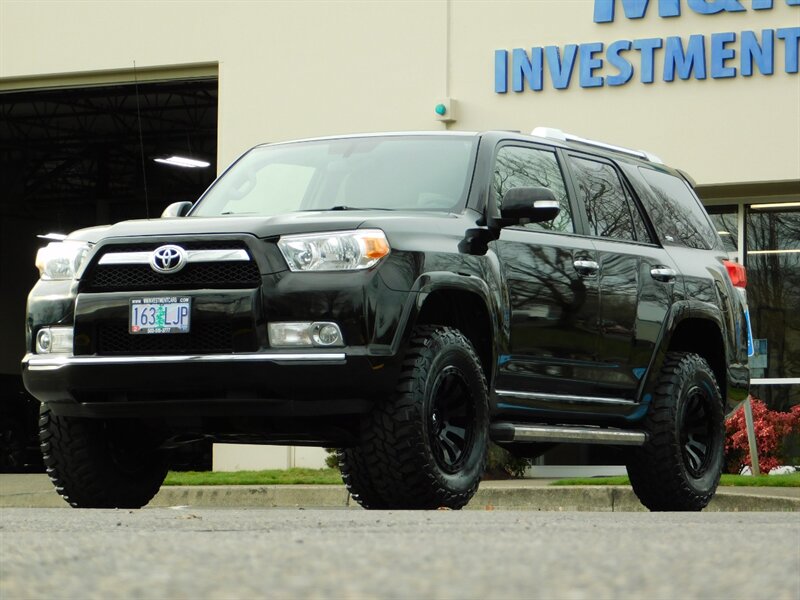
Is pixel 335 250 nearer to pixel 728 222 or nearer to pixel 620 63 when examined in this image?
pixel 620 63

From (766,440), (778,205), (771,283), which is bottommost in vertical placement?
(766,440)

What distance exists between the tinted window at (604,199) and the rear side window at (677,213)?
311 millimetres

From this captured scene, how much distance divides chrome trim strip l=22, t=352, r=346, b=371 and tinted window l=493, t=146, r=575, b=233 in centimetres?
176

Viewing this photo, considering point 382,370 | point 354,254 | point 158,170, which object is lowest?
point 158,170

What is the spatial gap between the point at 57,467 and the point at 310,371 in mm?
1623

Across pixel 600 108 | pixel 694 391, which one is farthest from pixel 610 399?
pixel 600 108

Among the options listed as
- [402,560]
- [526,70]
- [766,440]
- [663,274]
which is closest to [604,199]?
[663,274]

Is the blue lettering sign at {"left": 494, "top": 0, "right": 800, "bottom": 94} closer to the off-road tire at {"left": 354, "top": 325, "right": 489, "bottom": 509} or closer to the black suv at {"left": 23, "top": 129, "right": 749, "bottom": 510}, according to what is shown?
the black suv at {"left": 23, "top": 129, "right": 749, "bottom": 510}

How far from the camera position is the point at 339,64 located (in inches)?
761

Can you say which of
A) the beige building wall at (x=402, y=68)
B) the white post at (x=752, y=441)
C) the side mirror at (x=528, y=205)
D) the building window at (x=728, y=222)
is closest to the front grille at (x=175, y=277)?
the side mirror at (x=528, y=205)

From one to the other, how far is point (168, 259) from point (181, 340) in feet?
1.21

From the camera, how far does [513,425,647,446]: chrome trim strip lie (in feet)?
26.0

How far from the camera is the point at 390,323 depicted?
7090mm

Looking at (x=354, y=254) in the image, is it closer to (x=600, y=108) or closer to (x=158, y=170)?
(x=600, y=108)
